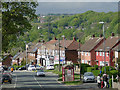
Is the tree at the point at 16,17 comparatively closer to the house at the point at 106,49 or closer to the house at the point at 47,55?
the house at the point at 106,49

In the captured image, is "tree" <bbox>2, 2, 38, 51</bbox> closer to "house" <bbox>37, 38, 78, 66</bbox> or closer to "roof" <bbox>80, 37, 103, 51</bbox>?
"roof" <bbox>80, 37, 103, 51</bbox>

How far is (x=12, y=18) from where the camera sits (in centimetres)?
3550

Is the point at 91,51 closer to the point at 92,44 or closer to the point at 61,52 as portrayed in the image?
the point at 92,44

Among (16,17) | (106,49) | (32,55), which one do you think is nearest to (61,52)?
(106,49)

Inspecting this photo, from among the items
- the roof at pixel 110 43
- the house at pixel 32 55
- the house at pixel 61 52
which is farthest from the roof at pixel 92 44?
the house at pixel 32 55

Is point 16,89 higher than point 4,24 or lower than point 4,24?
lower

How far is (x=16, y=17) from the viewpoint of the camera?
3547 cm

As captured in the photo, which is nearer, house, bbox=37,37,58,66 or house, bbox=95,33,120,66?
house, bbox=95,33,120,66

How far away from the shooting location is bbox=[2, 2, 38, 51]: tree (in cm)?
3462

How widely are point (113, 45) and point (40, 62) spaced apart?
48.6 meters

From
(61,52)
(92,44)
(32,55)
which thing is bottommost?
(32,55)

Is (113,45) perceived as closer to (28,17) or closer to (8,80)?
(8,80)

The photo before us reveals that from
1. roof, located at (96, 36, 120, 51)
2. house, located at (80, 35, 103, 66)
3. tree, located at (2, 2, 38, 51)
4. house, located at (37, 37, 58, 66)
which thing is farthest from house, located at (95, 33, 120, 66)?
tree, located at (2, 2, 38, 51)

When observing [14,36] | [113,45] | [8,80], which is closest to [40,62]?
[113,45]
